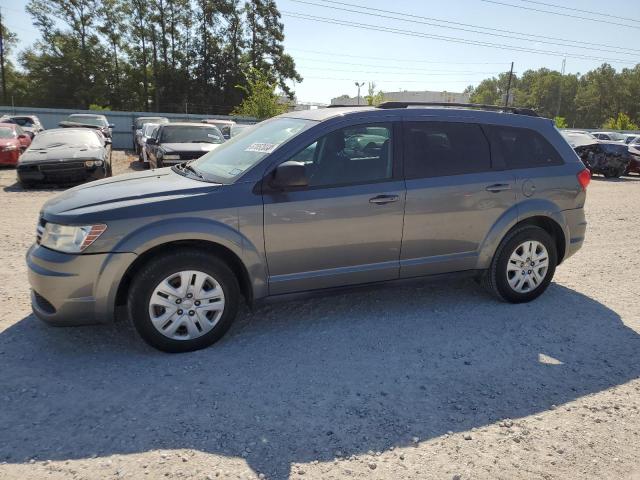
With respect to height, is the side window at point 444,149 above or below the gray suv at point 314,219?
above

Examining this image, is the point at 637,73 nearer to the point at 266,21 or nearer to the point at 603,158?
the point at 266,21

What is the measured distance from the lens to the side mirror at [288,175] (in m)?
3.74

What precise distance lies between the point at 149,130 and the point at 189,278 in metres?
17.2

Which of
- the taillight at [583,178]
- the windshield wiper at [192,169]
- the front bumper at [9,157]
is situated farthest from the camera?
the front bumper at [9,157]

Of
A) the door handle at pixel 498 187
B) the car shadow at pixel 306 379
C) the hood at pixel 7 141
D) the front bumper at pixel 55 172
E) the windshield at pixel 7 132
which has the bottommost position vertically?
the car shadow at pixel 306 379

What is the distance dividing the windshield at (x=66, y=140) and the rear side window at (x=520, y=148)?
10352mm

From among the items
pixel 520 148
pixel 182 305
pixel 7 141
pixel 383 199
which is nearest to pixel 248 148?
pixel 383 199

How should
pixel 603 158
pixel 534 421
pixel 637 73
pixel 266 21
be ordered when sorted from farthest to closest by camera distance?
pixel 637 73 → pixel 266 21 → pixel 603 158 → pixel 534 421

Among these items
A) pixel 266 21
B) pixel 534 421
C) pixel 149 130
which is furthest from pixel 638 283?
pixel 266 21

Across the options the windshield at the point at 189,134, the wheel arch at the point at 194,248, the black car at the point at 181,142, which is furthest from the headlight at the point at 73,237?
the windshield at the point at 189,134

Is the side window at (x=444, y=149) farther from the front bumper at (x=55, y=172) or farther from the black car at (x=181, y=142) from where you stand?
the front bumper at (x=55, y=172)

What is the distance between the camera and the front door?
3865 mm

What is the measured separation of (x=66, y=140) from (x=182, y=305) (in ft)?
34.1

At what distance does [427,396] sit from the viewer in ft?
10.7
